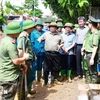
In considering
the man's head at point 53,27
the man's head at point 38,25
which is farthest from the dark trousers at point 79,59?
the man's head at point 38,25

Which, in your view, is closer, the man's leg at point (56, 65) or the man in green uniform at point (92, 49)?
the man in green uniform at point (92, 49)

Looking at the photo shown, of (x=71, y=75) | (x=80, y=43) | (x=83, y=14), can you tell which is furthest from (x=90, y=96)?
(x=83, y=14)

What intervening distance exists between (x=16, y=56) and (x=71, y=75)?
4197 mm

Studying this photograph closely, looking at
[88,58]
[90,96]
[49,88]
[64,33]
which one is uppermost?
[64,33]

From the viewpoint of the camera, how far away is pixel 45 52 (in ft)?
22.7

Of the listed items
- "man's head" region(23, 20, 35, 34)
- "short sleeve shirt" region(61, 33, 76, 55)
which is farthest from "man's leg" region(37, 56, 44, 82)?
"man's head" region(23, 20, 35, 34)

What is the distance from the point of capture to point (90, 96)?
4.46 m

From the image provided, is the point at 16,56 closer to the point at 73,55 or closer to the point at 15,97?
the point at 15,97

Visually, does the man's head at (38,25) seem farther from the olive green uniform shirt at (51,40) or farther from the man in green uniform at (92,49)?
the man in green uniform at (92,49)

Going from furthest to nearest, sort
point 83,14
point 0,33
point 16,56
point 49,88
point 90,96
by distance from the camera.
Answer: point 83,14 < point 0,33 < point 49,88 < point 90,96 < point 16,56

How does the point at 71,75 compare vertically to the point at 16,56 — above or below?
below

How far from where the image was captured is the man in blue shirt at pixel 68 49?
726 centimetres

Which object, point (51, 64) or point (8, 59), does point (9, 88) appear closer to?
point (8, 59)

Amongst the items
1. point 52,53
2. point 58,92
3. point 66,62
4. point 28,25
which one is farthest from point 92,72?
point 66,62
